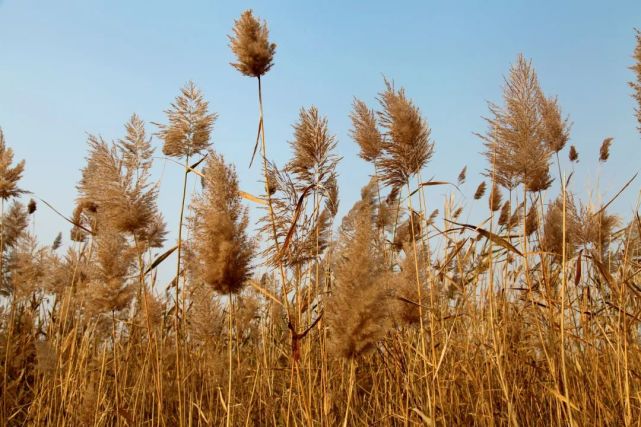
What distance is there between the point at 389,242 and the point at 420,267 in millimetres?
1140

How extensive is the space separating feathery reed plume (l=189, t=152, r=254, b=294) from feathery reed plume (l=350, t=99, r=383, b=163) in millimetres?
1190

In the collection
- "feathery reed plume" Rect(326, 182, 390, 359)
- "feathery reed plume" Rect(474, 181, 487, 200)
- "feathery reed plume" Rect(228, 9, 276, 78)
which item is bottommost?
"feathery reed plume" Rect(326, 182, 390, 359)

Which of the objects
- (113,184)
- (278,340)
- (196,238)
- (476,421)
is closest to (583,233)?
(476,421)

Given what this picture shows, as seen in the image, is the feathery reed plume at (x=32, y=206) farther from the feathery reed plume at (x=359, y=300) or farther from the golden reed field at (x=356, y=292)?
the feathery reed plume at (x=359, y=300)

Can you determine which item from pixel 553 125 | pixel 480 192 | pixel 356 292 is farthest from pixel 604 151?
pixel 356 292

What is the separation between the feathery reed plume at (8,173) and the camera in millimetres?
3943

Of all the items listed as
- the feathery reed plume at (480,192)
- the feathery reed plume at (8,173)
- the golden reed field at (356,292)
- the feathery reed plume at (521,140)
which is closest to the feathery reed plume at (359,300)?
the golden reed field at (356,292)

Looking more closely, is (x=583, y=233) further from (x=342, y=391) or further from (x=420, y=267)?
(x=342, y=391)

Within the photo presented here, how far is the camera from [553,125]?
312 centimetres

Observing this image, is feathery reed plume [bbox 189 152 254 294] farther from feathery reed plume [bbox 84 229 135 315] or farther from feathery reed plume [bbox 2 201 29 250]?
feathery reed plume [bbox 2 201 29 250]

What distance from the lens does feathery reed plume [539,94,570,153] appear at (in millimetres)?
3059

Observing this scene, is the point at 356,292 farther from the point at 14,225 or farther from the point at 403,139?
the point at 14,225

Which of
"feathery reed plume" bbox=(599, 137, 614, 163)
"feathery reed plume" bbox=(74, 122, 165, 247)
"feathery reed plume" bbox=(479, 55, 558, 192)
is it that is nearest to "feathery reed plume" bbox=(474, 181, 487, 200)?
"feathery reed plume" bbox=(599, 137, 614, 163)

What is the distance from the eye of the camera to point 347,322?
1833 millimetres
